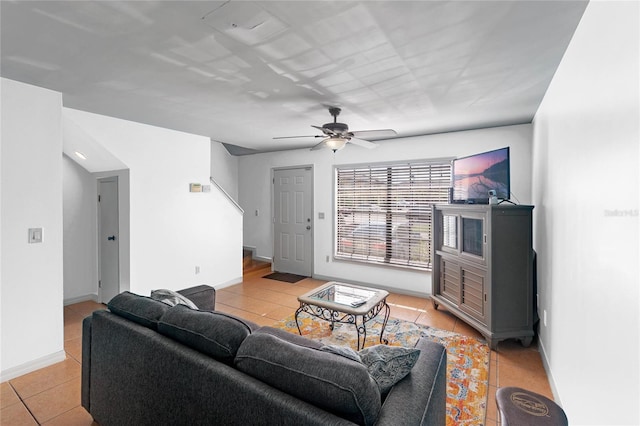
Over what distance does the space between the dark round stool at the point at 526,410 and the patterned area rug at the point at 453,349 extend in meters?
0.92

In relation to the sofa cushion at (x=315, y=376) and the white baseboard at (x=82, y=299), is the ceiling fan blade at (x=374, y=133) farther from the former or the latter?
the white baseboard at (x=82, y=299)

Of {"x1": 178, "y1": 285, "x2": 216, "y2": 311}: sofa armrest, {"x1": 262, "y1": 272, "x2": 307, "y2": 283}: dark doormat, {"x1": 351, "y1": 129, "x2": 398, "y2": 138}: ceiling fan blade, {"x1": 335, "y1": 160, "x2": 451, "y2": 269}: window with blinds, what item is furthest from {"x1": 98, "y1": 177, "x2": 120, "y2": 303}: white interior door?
{"x1": 335, "y1": 160, "x2": 451, "y2": 269}: window with blinds

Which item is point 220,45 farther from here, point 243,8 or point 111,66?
point 111,66

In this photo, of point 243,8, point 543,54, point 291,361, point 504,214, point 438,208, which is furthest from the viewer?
point 438,208

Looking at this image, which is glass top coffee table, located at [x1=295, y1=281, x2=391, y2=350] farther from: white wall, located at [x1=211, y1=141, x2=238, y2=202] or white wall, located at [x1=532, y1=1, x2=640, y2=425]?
white wall, located at [x1=211, y1=141, x2=238, y2=202]

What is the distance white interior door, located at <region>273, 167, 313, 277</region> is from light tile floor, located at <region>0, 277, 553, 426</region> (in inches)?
47.0

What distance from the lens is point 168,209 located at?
13.9ft

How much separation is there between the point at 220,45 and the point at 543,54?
2.22m

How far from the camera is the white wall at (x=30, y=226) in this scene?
8.20 ft

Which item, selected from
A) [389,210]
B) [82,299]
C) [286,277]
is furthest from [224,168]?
[389,210]

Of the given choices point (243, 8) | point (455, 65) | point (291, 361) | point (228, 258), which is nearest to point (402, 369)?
point (291, 361)

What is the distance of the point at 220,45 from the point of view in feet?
6.50

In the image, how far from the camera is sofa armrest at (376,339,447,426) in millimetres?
1103

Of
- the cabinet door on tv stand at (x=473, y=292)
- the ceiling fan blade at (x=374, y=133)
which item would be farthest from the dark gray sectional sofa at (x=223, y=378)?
the ceiling fan blade at (x=374, y=133)
